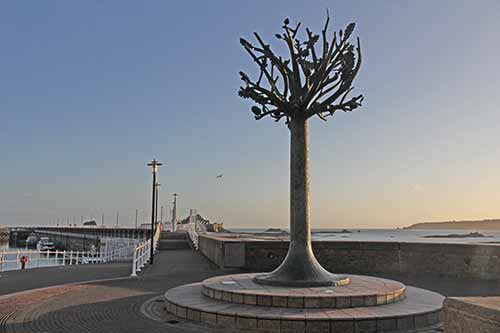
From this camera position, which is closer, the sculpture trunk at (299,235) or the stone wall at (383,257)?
the sculpture trunk at (299,235)

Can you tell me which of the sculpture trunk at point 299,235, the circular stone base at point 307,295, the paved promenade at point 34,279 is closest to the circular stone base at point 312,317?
the circular stone base at point 307,295

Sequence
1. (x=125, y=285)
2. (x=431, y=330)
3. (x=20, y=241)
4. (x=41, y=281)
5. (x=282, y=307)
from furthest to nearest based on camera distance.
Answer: (x=20, y=241), (x=41, y=281), (x=125, y=285), (x=282, y=307), (x=431, y=330)

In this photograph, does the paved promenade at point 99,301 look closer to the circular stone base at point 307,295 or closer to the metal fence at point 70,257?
the circular stone base at point 307,295

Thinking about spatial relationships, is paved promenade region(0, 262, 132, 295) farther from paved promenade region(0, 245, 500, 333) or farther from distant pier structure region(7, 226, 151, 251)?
distant pier structure region(7, 226, 151, 251)

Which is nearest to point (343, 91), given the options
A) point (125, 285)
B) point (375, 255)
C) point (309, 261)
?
point (309, 261)

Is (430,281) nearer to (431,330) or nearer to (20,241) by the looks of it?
(431,330)

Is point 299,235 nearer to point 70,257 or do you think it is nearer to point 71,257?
point 71,257

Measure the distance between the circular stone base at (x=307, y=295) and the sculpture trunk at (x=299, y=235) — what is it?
40 centimetres

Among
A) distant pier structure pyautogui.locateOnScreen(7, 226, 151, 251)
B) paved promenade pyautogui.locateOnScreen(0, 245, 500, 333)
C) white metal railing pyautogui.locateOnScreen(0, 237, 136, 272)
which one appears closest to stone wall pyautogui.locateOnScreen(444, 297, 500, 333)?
paved promenade pyautogui.locateOnScreen(0, 245, 500, 333)

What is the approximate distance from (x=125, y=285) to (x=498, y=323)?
37.4ft

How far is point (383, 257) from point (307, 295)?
28.1 ft

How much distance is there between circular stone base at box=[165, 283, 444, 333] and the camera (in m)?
7.23

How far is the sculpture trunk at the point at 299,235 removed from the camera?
9836mm

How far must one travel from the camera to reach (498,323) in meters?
3.60
